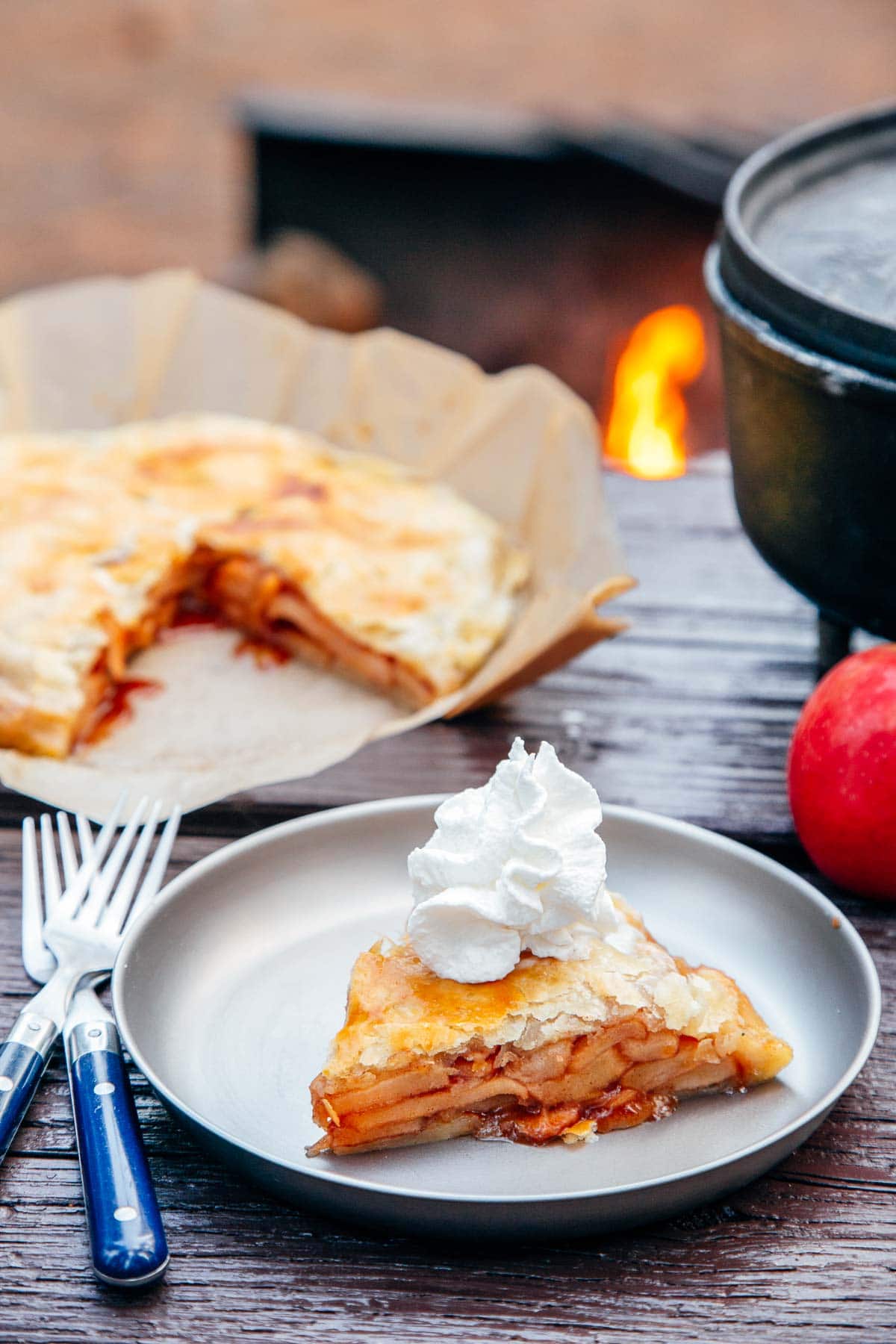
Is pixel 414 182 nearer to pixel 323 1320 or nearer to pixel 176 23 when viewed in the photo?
pixel 323 1320

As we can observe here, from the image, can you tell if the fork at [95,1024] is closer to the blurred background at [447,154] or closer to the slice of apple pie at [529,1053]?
the slice of apple pie at [529,1053]

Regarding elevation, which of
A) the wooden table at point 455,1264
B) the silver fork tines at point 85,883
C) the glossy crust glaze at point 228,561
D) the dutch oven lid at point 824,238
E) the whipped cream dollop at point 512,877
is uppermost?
the dutch oven lid at point 824,238

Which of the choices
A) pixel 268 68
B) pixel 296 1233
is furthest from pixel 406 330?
pixel 268 68

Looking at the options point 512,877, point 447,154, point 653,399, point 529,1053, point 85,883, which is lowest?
point 653,399

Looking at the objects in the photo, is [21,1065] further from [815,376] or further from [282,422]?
[282,422]

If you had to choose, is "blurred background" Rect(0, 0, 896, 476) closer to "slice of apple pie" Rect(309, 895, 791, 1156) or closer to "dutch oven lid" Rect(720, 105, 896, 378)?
"dutch oven lid" Rect(720, 105, 896, 378)

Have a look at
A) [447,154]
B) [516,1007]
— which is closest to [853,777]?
[516,1007]

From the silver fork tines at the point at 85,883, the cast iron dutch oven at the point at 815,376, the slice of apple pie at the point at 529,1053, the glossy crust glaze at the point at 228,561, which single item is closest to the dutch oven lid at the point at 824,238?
the cast iron dutch oven at the point at 815,376
